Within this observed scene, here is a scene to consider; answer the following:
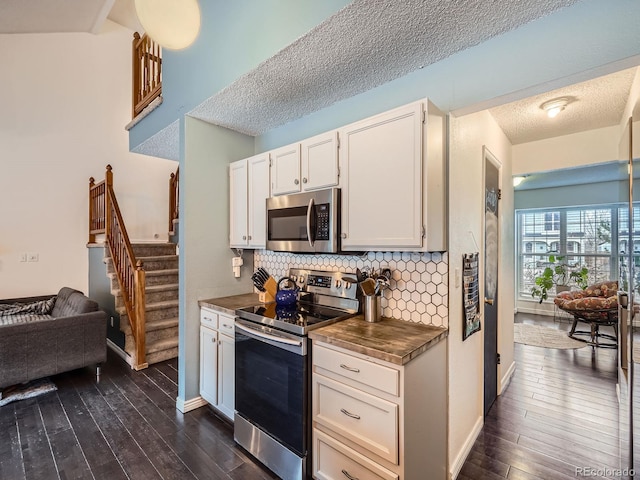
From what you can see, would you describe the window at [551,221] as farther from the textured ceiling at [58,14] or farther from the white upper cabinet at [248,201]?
the textured ceiling at [58,14]

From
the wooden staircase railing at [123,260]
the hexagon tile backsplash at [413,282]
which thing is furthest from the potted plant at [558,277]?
the wooden staircase railing at [123,260]

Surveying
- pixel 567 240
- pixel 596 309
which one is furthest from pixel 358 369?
pixel 567 240

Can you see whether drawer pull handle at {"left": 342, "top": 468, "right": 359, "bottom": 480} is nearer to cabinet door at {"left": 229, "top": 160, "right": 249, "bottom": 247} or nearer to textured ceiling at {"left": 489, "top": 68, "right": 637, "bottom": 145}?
cabinet door at {"left": 229, "top": 160, "right": 249, "bottom": 247}

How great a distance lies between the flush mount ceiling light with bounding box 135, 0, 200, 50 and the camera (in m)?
1.85

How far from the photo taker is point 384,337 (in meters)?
1.70

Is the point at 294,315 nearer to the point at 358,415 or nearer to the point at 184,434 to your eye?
the point at 358,415

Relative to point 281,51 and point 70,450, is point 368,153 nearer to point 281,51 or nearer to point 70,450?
point 281,51

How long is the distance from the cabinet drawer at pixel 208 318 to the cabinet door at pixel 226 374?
Answer: 0.46 feet

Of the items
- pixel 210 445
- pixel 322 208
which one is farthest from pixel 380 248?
pixel 210 445

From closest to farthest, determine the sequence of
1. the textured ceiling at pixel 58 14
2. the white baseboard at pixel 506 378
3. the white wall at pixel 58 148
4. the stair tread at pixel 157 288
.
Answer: the white baseboard at pixel 506 378 < the stair tread at pixel 157 288 < the textured ceiling at pixel 58 14 < the white wall at pixel 58 148

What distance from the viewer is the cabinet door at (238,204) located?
2.82 metres

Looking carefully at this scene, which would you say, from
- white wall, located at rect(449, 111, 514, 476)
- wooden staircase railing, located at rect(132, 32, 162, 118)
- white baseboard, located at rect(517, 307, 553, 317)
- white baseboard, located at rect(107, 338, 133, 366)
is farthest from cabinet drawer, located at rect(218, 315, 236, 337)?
white baseboard, located at rect(517, 307, 553, 317)

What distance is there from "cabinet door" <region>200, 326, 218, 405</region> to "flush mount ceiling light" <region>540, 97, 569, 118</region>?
10.5 feet

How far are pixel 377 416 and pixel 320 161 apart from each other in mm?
1587
